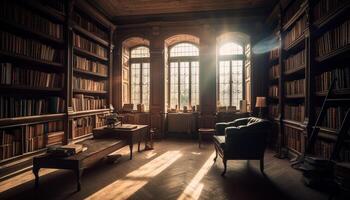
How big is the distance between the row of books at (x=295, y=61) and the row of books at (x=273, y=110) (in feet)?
3.58

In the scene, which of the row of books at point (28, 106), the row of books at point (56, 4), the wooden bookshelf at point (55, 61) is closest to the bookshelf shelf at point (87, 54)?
the wooden bookshelf at point (55, 61)

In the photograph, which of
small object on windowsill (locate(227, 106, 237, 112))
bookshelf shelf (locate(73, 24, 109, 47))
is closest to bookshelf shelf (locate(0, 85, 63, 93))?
bookshelf shelf (locate(73, 24, 109, 47))

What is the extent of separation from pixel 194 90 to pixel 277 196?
4958 millimetres

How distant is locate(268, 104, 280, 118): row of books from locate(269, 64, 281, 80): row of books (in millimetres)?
772

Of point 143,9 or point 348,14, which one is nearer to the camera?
point 348,14

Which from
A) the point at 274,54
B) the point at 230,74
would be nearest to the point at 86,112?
the point at 230,74

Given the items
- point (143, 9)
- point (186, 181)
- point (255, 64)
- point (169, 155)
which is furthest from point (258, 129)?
point (143, 9)

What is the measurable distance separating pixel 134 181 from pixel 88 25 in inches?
176

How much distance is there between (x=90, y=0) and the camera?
552 cm

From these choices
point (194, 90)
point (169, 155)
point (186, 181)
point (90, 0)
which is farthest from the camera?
point (194, 90)

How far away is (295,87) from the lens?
14.5 ft

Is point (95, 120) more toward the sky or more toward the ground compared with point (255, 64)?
more toward the ground

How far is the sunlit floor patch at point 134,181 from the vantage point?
2.69 m

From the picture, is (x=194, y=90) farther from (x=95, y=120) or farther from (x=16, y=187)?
(x=16, y=187)
